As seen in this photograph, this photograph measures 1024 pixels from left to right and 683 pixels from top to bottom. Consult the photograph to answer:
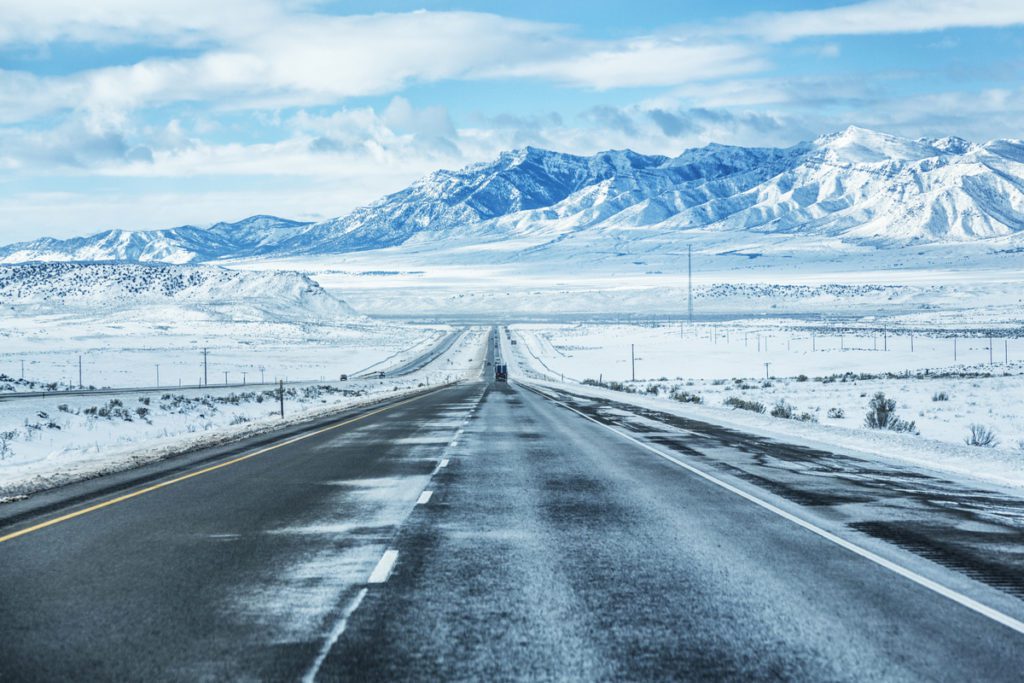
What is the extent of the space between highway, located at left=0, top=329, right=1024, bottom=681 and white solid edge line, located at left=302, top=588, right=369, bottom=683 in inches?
0.7

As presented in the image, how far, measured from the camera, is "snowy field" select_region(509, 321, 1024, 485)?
2402cm

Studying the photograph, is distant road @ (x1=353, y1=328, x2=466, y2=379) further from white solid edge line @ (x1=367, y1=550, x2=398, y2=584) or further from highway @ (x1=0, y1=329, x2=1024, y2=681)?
white solid edge line @ (x1=367, y1=550, x2=398, y2=584)

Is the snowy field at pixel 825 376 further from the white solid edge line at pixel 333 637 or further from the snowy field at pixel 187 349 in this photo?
the snowy field at pixel 187 349

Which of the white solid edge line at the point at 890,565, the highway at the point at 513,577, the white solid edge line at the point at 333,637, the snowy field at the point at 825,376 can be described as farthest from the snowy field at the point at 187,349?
the white solid edge line at the point at 333,637

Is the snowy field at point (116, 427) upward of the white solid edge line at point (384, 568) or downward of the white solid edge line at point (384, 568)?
downward

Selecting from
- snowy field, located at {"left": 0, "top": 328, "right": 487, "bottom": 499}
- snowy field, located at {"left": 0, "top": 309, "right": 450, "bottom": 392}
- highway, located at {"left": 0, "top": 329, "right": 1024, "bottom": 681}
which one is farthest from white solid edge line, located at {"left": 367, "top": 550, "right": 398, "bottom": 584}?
snowy field, located at {"left": 0, "top": 309, "right": 450, "bottom": 392}

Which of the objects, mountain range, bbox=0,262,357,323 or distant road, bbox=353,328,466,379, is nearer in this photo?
distant road, bbox=353,328,466,379

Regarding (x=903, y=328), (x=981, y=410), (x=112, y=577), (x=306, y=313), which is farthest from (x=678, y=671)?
(x=306, y=313)

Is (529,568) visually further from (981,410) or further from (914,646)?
(981,410)

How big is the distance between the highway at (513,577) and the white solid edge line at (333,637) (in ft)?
0.06

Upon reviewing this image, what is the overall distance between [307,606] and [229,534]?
330 cm

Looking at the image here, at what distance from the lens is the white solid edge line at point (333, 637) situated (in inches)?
231

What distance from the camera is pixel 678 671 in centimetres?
592

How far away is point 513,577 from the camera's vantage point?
835cm
